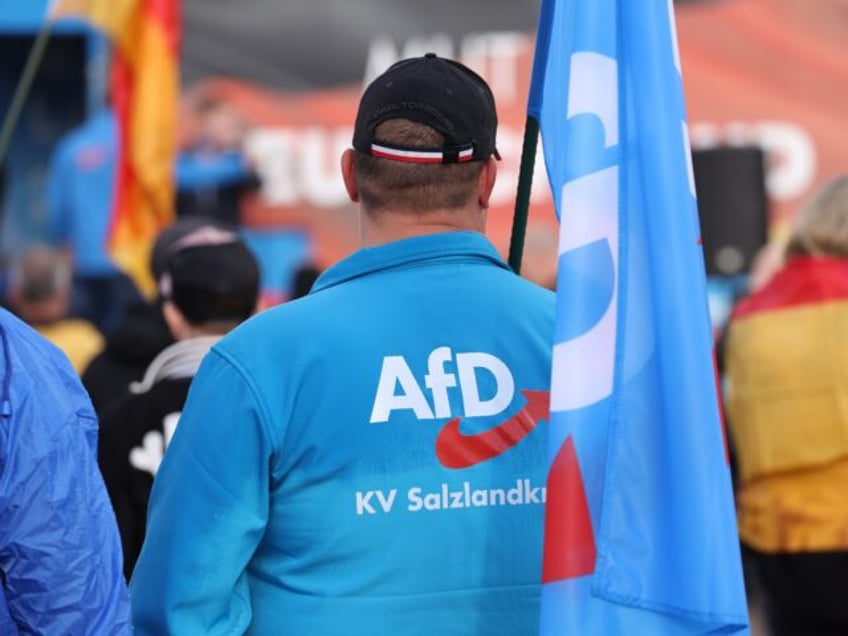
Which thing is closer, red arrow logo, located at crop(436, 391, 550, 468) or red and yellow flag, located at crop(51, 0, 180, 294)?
red arrow logo, located at crop(436, 391, 550, 468)

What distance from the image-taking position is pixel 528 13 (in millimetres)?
11406

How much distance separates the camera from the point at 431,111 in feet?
8.41

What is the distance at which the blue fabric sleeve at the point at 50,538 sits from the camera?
2.38m

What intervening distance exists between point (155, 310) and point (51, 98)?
7.89m

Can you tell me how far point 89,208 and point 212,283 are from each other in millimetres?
5164

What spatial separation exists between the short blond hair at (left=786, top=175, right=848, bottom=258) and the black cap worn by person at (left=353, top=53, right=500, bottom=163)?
2258 millimetres

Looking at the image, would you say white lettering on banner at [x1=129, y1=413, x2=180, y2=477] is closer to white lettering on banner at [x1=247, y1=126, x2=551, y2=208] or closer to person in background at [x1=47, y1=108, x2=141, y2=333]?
person in background at [x1=47, y1=108, x2=141, y2=333]

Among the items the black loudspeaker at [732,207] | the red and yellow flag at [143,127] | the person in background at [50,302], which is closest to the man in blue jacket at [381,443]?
the person in background at [50,302]

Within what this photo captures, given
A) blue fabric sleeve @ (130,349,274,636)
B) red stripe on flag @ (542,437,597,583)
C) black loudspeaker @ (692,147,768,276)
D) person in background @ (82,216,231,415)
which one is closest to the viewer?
red stripe on flag @ (542,437,597,583)

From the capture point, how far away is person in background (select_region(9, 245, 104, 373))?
6105mm

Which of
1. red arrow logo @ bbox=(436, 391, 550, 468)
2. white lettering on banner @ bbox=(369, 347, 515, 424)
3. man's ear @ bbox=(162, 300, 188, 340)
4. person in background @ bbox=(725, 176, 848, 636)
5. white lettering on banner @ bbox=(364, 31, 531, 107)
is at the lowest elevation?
person in background @ bbox=(725, 176, 848, 636)

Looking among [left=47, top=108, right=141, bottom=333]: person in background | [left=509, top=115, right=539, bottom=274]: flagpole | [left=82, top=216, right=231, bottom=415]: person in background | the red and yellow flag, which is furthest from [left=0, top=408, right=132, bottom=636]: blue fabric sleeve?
[left=47, top=108, right=141, bottom=333]: person in background

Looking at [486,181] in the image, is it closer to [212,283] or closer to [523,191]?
[523,191]

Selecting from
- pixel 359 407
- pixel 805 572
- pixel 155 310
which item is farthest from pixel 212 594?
pixel 805 572
